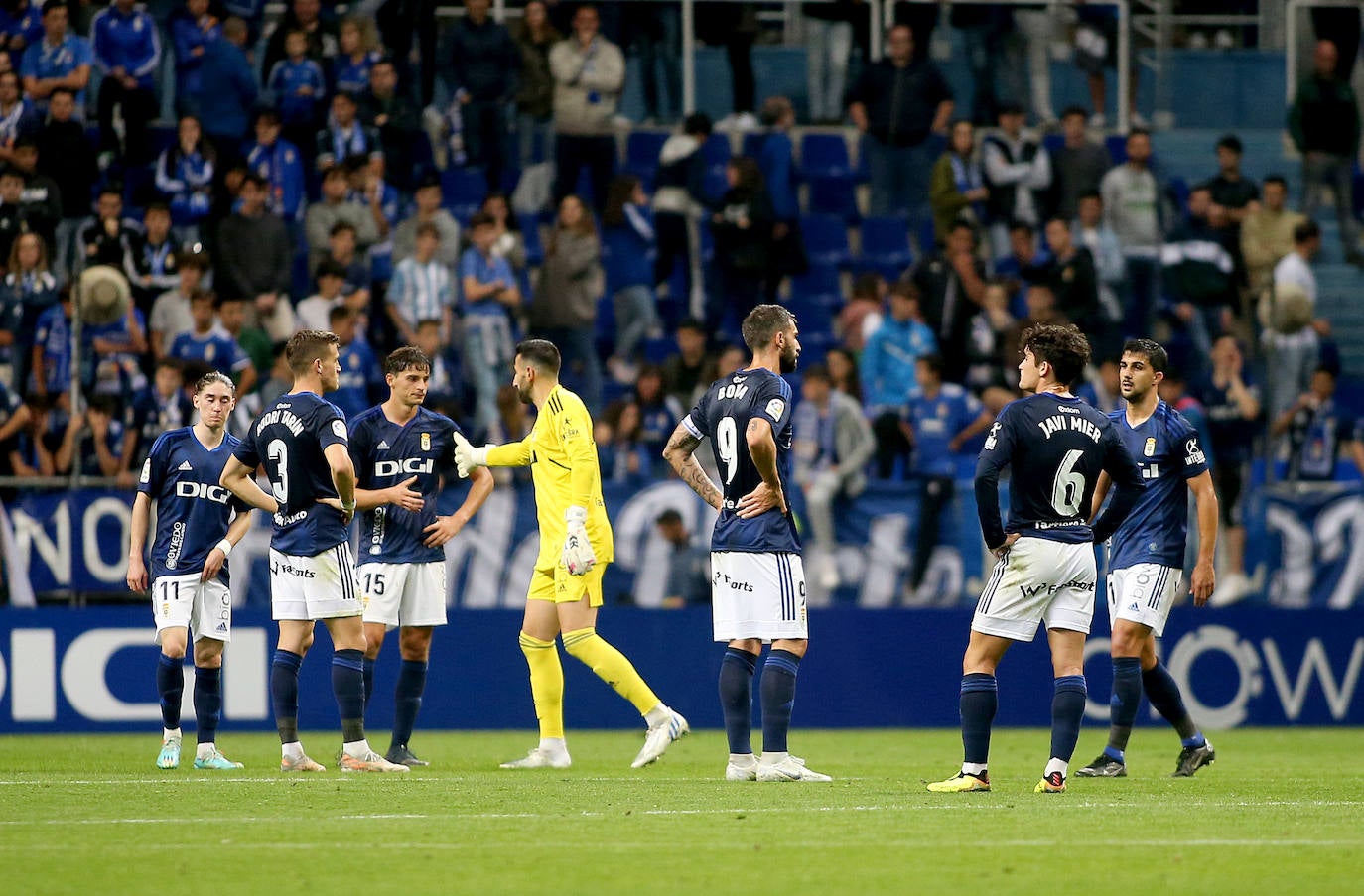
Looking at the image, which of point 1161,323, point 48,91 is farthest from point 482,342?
point 1161,323

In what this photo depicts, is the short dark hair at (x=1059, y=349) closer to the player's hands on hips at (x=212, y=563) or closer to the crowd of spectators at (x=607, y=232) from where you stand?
the player's hands on hips at (x=212, y=563)

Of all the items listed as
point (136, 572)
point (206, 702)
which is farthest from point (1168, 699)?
point (136, 572)

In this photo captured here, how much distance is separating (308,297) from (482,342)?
1677 millimetres

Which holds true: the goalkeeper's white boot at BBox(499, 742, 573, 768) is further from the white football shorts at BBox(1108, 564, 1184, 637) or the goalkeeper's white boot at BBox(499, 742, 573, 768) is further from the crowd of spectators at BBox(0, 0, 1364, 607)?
the crowd of spectators at BBox(0, 0, 1364, 607)

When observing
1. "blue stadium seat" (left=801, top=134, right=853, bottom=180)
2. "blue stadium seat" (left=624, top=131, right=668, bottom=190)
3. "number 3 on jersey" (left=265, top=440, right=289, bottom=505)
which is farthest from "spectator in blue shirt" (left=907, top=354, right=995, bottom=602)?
"number 3 on jersey" (left=265, top=440, right=289, bottom=505)

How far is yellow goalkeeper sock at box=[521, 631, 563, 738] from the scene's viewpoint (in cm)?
1209

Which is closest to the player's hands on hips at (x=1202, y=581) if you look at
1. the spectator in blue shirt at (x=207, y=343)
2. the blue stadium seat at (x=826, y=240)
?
the spectator in blue shirt at (x=207, y=343)

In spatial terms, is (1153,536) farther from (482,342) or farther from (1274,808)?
(482,342)

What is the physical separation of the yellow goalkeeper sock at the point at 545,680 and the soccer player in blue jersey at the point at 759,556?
161cm

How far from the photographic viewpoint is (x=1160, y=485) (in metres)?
11.9

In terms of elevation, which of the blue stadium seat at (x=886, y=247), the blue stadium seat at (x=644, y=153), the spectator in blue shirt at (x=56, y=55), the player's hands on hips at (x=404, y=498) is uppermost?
the spectator in blue shirt at (x=56, y=55)

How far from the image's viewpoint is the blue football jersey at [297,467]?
11281mm

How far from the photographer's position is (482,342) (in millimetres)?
18781

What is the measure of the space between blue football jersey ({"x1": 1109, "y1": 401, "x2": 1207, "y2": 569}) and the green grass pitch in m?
1.37
